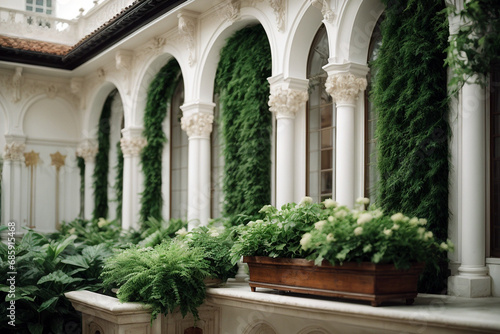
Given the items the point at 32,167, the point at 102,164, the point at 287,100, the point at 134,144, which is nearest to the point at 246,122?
the point at 287,100

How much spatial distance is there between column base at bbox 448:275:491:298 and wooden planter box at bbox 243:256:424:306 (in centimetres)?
92

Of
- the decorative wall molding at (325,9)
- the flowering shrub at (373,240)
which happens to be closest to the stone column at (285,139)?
the decorative wall molding at (325,9)

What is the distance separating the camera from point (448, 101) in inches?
305

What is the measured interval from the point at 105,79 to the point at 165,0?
4903mm

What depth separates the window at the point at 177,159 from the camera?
14.6 m

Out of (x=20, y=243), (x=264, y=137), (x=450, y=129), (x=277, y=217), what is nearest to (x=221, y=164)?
(x=264, y=137)

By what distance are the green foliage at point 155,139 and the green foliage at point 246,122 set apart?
2861 mm

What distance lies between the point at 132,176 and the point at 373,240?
32.1 ft

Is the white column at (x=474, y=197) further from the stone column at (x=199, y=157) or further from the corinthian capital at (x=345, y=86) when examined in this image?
the stone column at (x=199, y=157)

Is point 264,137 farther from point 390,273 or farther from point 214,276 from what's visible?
point 390,273

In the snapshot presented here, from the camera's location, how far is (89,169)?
17.5 meters

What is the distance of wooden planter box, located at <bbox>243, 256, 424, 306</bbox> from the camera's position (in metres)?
6.36

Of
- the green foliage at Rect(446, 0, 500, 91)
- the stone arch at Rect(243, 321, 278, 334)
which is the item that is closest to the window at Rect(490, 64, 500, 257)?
the green foliage at Rect(446, 0, 500, 91)

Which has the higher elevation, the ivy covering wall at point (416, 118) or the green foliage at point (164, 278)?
the ivy covering wall at point (416, 118)
